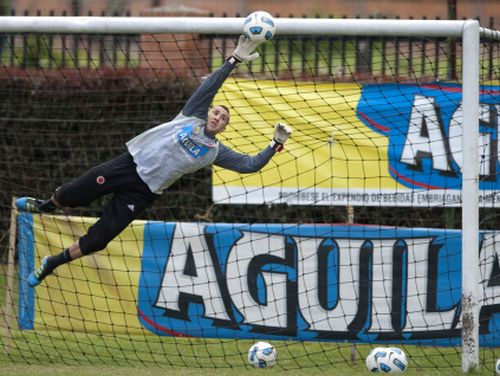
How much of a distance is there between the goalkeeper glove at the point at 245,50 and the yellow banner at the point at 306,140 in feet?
5.87

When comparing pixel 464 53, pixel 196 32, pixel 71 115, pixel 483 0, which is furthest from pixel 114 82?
pixel 483 0

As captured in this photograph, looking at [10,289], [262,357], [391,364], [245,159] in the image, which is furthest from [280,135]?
[10,289]

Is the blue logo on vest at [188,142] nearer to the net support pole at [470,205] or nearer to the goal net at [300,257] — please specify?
the goal net at [300,257]

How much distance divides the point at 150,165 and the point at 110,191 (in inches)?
16.5

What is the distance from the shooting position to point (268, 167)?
10.0m

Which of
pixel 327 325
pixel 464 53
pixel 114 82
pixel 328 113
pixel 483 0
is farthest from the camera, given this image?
pixel 483 0

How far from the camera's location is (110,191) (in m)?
8.50

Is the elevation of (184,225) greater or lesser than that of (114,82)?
lesser

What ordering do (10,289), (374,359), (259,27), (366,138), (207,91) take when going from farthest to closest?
(366,138)
(10,289)
(374,359)
(207,91)
(259,27)

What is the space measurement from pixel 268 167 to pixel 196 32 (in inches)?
85.0

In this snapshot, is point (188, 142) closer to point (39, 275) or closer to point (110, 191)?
point (110, 191)

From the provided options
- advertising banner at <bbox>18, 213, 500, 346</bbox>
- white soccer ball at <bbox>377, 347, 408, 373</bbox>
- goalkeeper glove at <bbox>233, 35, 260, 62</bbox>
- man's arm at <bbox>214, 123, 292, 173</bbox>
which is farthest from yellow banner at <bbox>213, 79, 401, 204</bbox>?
white soccer ball at <bbox>377, 347, 408, 373</bbox>

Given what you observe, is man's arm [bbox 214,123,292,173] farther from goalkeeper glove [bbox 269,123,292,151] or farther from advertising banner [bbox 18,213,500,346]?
A: advertising banner [bbox 18,213,500,346]

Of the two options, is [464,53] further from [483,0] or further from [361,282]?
[483,0]
